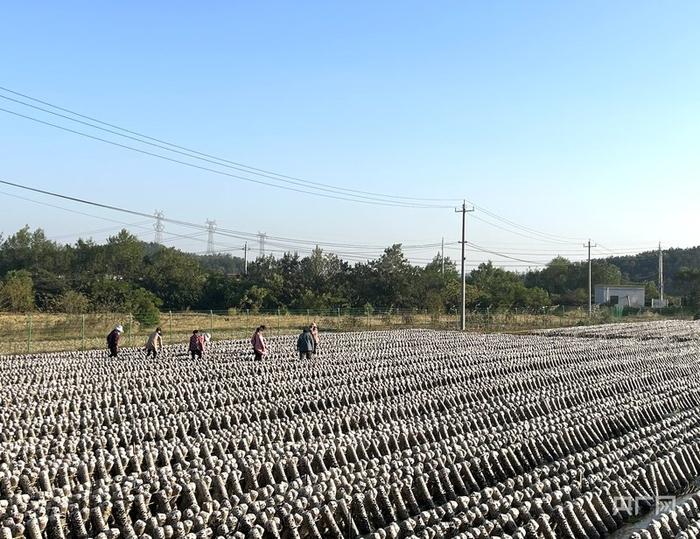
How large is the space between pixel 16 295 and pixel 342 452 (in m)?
38.2

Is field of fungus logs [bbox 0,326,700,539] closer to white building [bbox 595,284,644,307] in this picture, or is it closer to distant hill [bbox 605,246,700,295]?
white building [bbox 595,284,644,307]

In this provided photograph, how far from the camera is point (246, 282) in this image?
54562mm

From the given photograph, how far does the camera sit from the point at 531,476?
766cm

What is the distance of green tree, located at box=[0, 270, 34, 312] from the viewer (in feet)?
132

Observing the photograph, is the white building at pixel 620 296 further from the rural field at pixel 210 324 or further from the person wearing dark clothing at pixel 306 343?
the person wearing dark clothing at pixel 306 343

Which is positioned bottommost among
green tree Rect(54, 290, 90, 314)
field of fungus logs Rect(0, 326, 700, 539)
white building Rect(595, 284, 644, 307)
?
field of fungus logs Rect(0, 326, 700, 539)

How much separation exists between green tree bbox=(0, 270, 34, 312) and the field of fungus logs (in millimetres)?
26764

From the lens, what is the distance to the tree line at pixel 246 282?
48375 mm

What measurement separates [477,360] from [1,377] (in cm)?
1193

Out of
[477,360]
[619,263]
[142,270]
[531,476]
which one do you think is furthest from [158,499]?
[619,263]

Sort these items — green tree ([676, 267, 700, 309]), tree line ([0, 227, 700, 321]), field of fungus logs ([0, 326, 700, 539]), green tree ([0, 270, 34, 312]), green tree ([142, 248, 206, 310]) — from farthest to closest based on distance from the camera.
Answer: green tree ([676, 267, 700, 309])
green tree ([142, 248, 206, 310])
tree line ([0, 227, 700, 321])
green tree ([0, 270, 34, 312])
field of fungus logs ([0, 326, 700, 539])

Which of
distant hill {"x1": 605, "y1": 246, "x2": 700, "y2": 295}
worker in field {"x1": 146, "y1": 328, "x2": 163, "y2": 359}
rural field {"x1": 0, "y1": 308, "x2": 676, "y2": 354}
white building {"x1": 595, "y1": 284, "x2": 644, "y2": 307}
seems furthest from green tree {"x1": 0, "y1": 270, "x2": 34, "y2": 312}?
distant hill {"x1": 605, "y1": 246, "x2": 700, "y2": 295}

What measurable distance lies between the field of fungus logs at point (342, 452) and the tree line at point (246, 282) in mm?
28696

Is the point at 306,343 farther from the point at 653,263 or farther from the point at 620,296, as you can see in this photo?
the point at 653,263
